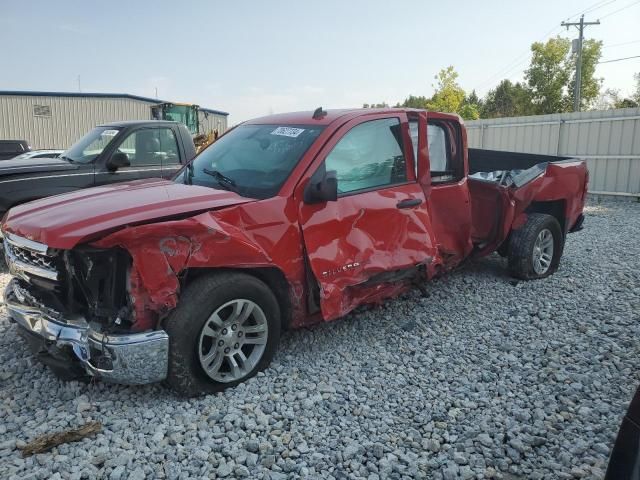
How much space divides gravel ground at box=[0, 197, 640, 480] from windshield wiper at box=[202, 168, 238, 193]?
53.8 inches

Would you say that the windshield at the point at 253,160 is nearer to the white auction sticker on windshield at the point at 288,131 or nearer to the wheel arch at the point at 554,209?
the white auction sticker on windshield at the point at 288,131

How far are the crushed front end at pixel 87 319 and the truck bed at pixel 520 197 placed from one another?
3.93m

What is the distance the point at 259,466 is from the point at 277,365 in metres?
1.15

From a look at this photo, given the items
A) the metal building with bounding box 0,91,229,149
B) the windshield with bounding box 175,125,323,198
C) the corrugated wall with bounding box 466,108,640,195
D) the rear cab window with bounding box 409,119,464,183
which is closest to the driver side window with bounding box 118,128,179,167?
the windshield with bounding box 175,125,323,198

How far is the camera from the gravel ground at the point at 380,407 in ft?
9.21

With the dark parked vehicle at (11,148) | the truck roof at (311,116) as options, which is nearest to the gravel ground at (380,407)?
the truck roof at (311,116)

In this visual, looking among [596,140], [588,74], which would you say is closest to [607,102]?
[588,74]

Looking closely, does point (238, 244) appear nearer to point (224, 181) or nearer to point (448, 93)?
point (224, 181)

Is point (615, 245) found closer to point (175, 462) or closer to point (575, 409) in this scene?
point (575, 409)

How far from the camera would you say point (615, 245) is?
26.6 feet

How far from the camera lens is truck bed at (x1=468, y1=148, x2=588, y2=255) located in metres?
5.67

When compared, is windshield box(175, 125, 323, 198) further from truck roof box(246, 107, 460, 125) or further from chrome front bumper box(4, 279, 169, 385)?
chrome front bumper box(4, 279, 169, 385)

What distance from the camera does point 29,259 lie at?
11.5 ft

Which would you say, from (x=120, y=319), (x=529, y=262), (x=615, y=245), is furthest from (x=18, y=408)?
(x=615, y=245)
